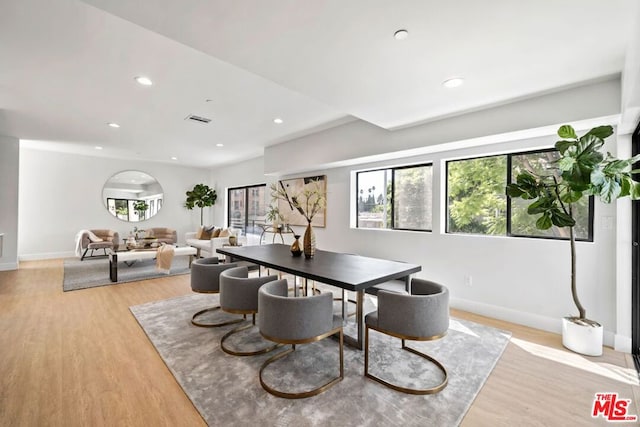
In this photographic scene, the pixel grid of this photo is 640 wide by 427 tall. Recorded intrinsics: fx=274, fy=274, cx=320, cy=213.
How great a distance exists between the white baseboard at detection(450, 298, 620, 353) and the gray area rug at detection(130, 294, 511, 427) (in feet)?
1.41

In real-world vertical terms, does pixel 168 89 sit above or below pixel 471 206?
above

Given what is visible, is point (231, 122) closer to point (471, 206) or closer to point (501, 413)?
point (471, 206)

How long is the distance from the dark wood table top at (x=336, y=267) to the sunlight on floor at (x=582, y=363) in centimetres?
137

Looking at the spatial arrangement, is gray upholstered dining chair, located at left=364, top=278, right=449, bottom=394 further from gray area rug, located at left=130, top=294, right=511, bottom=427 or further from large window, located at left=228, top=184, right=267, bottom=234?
large window, located at left=228, top=184, right=267, bottom=234

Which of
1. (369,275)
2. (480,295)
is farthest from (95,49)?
(480,295)

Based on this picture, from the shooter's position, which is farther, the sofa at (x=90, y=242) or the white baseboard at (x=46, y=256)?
the white baseboard at (x=46, y=256)

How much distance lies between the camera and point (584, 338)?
2.49 meters

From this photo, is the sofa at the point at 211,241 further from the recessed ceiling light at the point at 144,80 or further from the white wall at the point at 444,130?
the recessed ceiling light at the point at 144,80

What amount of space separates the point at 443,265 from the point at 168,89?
421 cm

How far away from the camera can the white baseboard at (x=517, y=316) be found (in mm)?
2941

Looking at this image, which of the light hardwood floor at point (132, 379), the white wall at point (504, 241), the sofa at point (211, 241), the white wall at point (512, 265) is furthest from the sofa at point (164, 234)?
the white wall at point (512, 265)

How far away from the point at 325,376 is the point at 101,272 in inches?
218

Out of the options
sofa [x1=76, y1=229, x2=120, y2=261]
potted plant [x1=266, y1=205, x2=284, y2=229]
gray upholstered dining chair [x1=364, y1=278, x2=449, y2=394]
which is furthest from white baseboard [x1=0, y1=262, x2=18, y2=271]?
gray upholstered dining chair [x1=364, y1=278, x2=449, y2=394]

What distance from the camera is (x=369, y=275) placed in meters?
2.20
